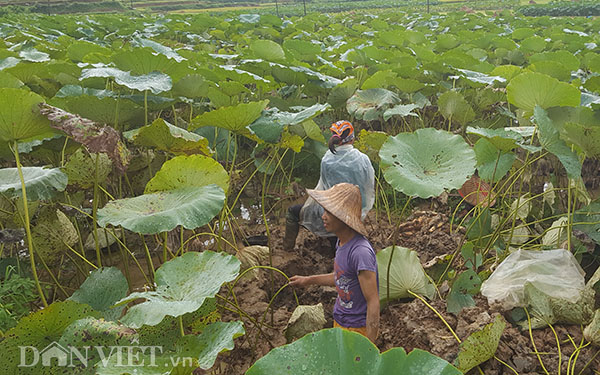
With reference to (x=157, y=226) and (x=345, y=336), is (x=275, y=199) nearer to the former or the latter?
(x=157, y=226)

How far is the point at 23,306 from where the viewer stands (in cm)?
210

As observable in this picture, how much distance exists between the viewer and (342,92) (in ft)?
12.9

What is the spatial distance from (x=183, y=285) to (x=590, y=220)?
2.17 meters

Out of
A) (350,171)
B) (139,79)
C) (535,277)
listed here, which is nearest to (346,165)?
(350,171)

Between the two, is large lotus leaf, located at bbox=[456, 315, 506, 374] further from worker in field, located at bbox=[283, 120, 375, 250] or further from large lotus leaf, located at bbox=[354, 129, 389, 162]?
large lotus leaf, located at bbox=[354, 129, 389, 162]

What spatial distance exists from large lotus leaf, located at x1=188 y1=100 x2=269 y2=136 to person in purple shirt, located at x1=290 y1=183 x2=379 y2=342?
1.72 ft

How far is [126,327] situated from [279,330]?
43.0 inches

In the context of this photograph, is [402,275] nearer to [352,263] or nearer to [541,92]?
[352,263]

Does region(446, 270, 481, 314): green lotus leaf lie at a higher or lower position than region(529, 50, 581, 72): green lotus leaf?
lower


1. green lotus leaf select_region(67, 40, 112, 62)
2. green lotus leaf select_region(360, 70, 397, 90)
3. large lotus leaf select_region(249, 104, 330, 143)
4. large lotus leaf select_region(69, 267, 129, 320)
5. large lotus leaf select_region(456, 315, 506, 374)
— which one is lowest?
large lotus leaf select_region(456, 315, 506, 374)

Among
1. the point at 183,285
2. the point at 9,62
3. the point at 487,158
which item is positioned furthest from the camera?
the point at 9,62

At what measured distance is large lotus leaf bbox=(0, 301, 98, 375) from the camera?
1.24 m

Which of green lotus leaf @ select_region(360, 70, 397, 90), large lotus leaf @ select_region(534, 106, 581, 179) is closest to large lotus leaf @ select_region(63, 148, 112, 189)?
large lotus leaf @ select_region(534, 106, 581, 179)

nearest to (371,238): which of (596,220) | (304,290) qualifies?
(304,290)
